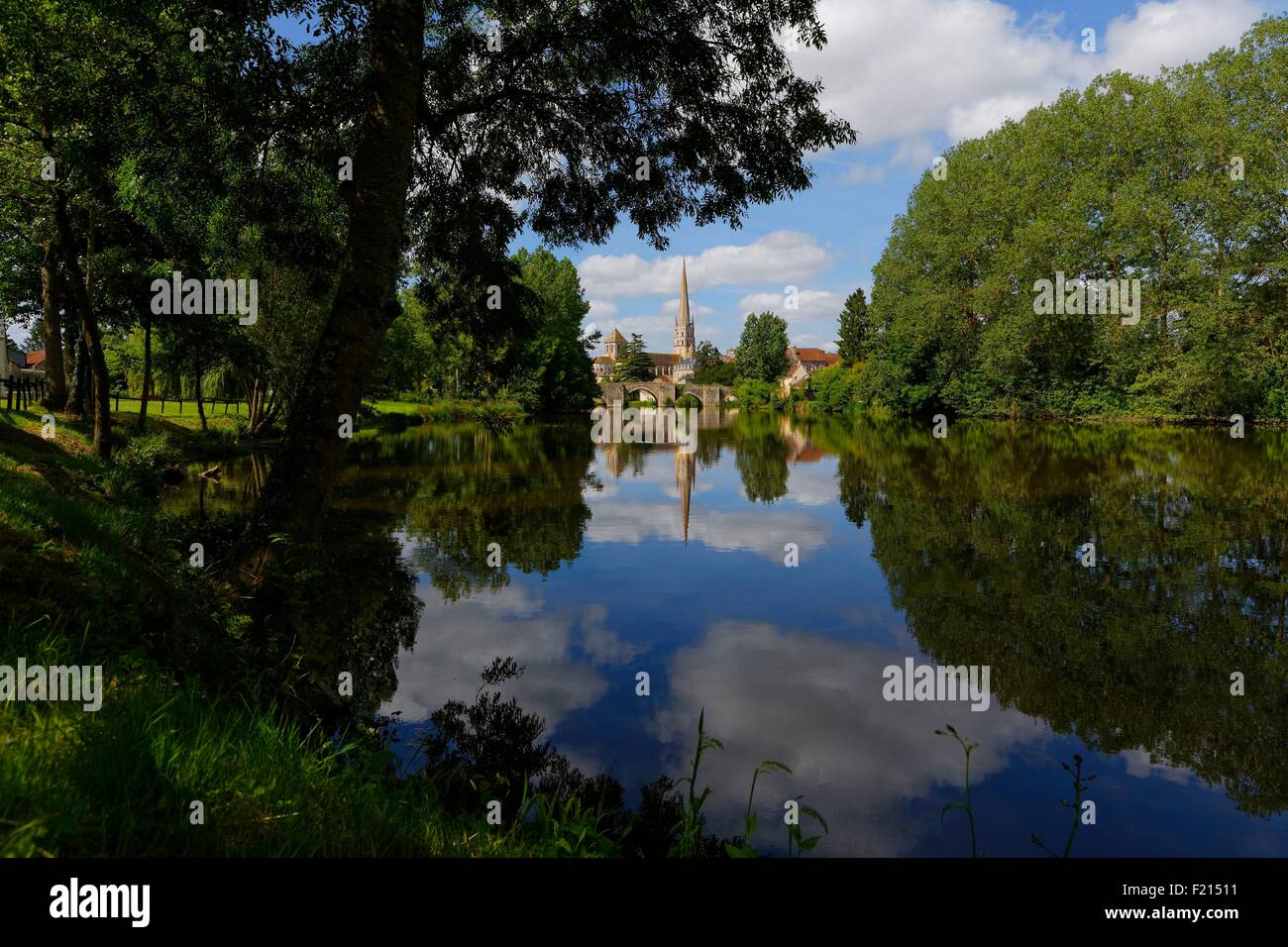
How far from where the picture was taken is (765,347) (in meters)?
123

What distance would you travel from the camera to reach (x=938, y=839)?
17.1 ft

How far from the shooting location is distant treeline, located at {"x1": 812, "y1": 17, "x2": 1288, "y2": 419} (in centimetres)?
3722

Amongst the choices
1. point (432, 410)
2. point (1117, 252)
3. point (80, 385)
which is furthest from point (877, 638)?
point (432, 410)

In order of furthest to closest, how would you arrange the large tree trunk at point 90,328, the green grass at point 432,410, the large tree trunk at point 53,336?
the green grass at point 432,410 → the large tree trunk at point 53,336 → the large tree trunk at point 90,328

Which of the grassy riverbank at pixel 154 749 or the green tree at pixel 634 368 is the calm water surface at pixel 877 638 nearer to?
the grassy riverbank at pixel 154 749

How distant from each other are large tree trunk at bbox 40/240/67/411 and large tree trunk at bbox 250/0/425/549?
75.9 feet

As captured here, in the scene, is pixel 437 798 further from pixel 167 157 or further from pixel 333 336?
pixel 167 157

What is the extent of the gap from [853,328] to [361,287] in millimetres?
97669

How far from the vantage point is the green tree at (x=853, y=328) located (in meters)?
93.9

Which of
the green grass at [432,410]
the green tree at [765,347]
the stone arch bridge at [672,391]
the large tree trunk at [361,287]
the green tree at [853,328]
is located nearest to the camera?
the large tree trunk at [361,287]

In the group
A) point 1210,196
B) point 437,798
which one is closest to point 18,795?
point 437,798

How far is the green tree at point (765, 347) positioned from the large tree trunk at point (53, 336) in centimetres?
10712

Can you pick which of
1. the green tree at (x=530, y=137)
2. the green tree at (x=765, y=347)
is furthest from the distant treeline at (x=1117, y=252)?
the green tree at (x=765, y=347)

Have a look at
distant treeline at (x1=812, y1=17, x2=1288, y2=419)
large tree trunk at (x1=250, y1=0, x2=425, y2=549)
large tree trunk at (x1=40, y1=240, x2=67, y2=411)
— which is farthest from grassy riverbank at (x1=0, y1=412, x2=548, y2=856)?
distant treeline at (x1=812, y1=17, x2=1288, y2=419)
